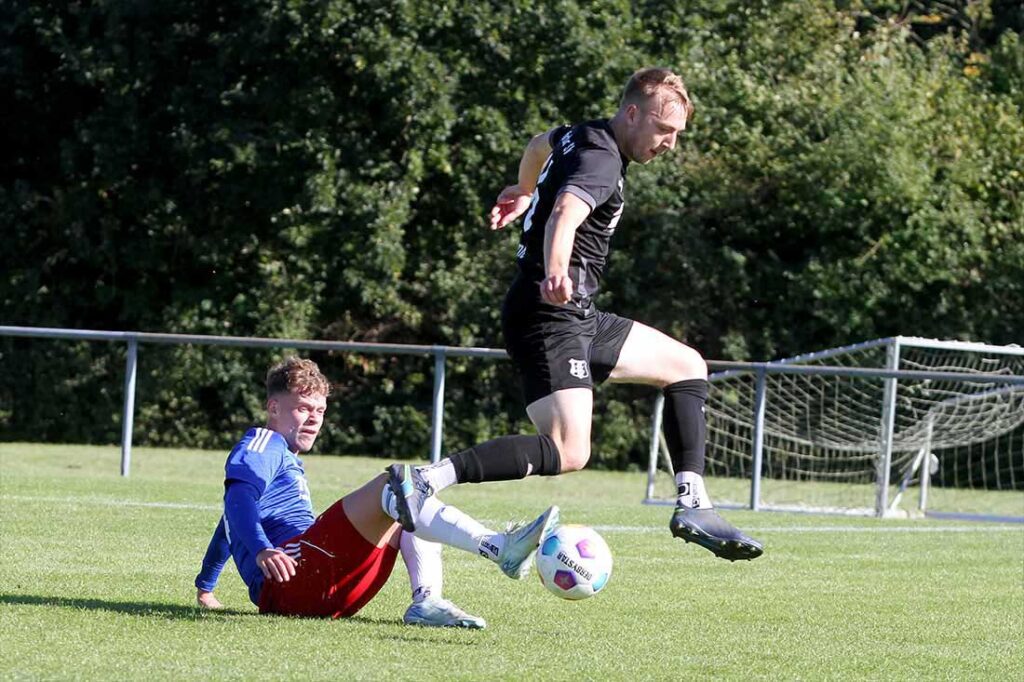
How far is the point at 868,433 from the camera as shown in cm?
1658

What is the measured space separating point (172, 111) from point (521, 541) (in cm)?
1866

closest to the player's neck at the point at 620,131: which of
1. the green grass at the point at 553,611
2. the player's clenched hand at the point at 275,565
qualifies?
the green grass at the point at 553,611

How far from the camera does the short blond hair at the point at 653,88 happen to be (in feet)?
20.2

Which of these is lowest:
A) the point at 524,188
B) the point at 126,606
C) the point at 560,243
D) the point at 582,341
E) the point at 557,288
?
the point at 126,606

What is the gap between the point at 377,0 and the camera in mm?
21891

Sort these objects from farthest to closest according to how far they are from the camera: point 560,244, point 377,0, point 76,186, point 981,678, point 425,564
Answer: point 76,186
point 377,0
point 425,564
point 560,244
point 981,678

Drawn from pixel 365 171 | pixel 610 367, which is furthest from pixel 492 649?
pixel 365 171

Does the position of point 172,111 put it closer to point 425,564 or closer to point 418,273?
point 418,273

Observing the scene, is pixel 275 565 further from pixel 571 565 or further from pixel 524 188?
pixel 524 188

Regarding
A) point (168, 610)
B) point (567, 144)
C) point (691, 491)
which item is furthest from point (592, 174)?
point (168, 610)

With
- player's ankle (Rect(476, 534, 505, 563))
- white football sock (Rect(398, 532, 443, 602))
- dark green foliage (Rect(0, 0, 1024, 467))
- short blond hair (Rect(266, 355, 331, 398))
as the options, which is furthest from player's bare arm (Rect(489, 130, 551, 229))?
dark green foliage (Rect(0, 0, 1024, 467))

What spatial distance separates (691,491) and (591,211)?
1141 millimetres

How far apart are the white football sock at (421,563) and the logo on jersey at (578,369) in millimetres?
813

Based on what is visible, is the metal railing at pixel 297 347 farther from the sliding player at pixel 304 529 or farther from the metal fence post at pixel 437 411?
the sliding player at pixel 304 529
